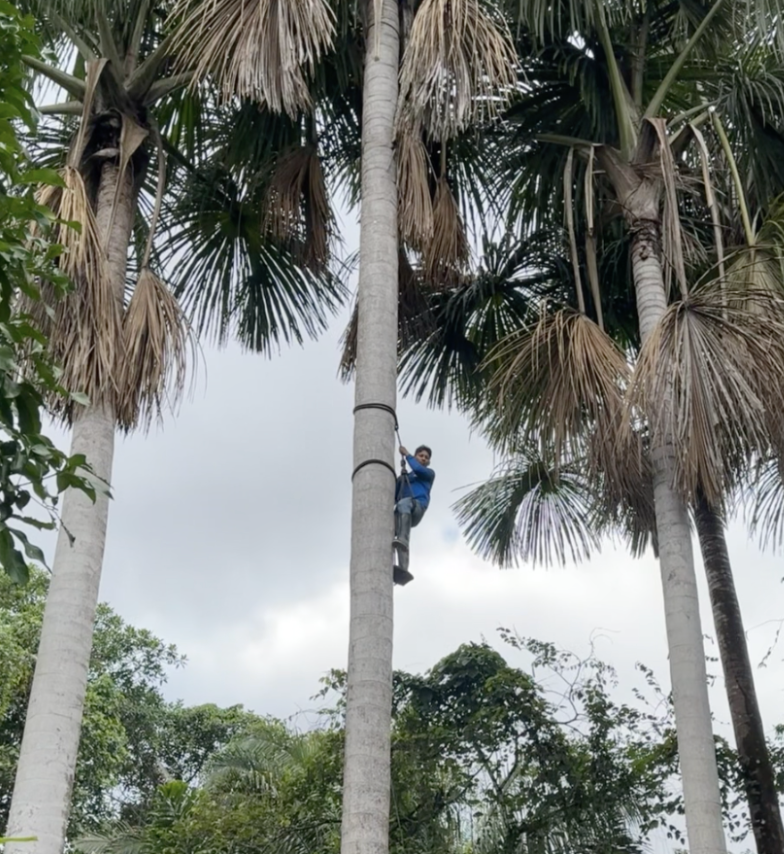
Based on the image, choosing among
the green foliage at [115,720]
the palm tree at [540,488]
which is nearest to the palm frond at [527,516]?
the palm tree at [540,488]

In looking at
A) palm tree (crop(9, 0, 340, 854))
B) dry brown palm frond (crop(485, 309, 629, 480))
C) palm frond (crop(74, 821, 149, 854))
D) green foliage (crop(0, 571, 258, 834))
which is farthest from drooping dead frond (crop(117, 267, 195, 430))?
green foliage (crop(0, 571, 258, 834))

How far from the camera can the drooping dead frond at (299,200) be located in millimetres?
8555

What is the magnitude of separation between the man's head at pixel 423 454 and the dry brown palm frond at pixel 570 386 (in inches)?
21.9

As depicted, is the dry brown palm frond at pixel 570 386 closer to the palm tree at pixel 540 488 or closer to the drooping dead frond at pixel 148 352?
the palm tree at pixel 540 488

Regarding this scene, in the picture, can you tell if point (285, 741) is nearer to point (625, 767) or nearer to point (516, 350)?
point (625, 767)

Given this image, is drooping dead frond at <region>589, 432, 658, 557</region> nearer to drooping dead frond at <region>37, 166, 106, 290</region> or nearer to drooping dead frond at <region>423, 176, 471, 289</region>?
drooping dead frond at <region>423, 176, 471, 289</region>

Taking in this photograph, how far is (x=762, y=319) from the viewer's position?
22.9 feet

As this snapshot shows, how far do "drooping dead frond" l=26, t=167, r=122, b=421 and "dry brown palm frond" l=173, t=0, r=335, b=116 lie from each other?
1.19m

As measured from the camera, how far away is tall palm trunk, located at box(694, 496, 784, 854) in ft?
28.3

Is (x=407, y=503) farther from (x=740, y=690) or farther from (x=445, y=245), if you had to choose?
(x=740, y=690)

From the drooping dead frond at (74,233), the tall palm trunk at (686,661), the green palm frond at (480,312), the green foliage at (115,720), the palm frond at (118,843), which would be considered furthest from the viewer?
the green foliage at (115,720)

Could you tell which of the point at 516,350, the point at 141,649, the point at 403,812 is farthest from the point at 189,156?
the point at 141,649

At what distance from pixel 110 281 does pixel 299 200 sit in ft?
6.20

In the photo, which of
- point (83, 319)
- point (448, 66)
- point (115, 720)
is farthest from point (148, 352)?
point (115, 720)
